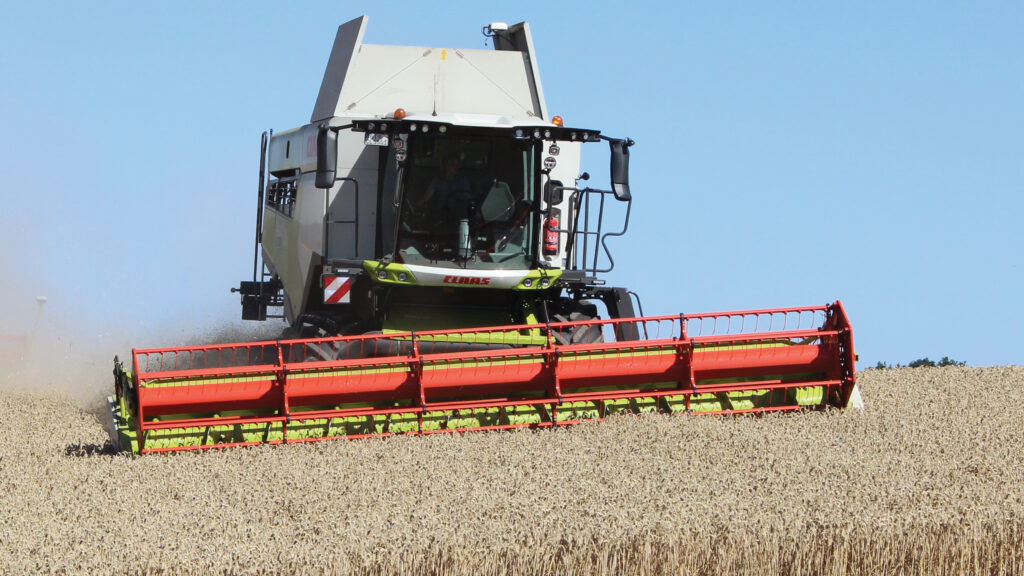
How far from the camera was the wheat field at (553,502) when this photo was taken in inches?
209

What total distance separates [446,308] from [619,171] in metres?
1.62

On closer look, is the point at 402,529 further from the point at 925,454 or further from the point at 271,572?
the point at 925,454

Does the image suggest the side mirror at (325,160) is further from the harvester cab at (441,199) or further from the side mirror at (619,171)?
the side mirror at (619,171)

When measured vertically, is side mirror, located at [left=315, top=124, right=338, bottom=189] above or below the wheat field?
above

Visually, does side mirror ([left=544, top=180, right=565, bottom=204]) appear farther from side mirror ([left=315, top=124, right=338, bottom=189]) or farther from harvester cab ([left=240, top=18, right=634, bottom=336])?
side mirror ([left=315, top=124, right=338, bottom=189])

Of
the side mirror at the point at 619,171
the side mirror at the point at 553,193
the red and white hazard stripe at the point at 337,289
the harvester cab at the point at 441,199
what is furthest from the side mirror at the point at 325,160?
the side mirror at the point at 619,171

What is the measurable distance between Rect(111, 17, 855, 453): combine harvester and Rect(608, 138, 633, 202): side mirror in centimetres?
1

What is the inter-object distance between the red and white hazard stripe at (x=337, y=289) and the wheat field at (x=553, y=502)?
5.95 ft

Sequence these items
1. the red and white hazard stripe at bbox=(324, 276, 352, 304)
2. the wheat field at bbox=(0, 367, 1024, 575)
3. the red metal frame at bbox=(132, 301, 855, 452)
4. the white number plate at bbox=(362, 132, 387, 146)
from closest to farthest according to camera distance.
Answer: the wheat field at bbox=(0, 367, 1024, 575) → the red metal frame at bbox=(132, 301, 855, 452) → the white number plate at bbox=(362, 132, 387, 146) → the red and white hazard stripe at bbox=(324, 276, 352, 304)

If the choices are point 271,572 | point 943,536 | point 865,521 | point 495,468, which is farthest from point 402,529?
point 943,536

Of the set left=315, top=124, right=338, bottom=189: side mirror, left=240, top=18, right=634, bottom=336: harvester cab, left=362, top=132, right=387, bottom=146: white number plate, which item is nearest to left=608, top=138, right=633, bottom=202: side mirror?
left=240, top=18, right=634, bottom=336: harvester cab

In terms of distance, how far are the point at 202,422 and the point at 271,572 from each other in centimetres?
272

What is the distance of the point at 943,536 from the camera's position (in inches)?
227

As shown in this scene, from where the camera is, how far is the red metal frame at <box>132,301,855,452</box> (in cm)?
757
